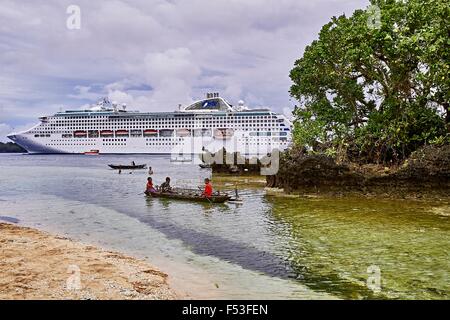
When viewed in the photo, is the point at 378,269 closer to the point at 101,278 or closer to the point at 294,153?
the point at 101,278

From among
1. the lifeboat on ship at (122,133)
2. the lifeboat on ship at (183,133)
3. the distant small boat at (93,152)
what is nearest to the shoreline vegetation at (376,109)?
the lifeboat on ship at (183,133)

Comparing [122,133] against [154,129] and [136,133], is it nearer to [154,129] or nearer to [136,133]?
[136,133]

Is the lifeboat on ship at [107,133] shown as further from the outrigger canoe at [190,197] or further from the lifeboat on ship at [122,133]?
the outrigger canoe at [190,197]

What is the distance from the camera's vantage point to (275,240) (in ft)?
49.7

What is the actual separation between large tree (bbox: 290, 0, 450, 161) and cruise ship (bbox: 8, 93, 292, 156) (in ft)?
239

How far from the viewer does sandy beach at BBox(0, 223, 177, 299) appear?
8805mm

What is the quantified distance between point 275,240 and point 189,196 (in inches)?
445

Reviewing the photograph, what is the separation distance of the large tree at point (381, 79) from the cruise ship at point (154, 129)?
72950 millimetres

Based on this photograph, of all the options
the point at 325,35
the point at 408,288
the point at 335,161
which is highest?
the point at 325,35

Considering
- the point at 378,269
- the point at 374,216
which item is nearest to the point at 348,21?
the point at 374,216

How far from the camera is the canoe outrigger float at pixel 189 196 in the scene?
24734mm

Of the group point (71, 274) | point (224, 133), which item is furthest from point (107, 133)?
point (71, 274)

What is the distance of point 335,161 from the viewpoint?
27.4 m
